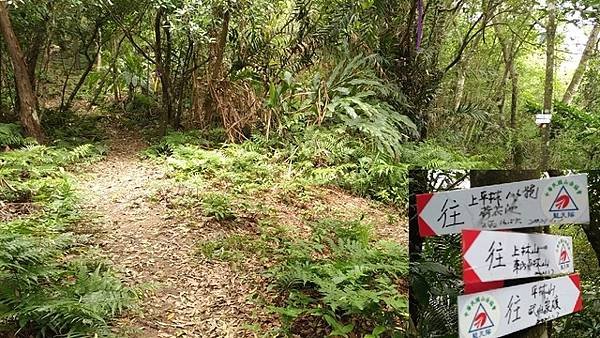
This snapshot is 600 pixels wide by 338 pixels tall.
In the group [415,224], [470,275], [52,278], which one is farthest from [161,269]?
[470,275]

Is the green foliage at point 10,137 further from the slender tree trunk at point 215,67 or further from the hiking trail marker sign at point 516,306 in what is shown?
the hiking trail marker sign at point 516,306

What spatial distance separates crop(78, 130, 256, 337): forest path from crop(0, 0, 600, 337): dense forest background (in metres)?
0.05

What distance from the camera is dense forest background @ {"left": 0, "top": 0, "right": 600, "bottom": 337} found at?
2.91 m

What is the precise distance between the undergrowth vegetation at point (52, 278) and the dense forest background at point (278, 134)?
2 centimetres

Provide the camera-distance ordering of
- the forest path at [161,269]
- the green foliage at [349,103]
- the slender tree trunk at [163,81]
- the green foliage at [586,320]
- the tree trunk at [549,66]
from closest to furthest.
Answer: the green foliage at [586,320]
the forest path at [161,269]
the tree trunk at [549,66]
the green foliage at [349,103]
the slender tree trunk at [163,81]

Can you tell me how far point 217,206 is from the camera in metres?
4.64

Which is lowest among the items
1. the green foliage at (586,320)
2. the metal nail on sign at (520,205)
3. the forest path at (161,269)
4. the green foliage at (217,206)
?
the forest path at (161,269)

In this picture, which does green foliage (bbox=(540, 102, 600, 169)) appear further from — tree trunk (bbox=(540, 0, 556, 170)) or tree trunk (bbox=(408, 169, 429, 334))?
tree trunk (bbox=(408, 169, 429, 334))

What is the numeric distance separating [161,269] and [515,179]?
9.21ft

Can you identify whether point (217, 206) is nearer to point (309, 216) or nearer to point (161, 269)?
point (309, 216)

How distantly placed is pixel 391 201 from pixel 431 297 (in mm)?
4103

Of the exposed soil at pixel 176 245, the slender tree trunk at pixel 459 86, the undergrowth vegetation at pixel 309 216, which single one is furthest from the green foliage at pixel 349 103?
the slender tree trunk at pixel 459 86

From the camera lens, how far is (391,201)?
559cm

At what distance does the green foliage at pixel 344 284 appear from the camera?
9.23ft
